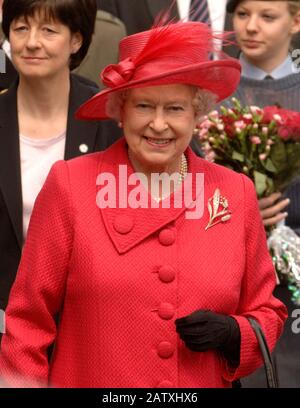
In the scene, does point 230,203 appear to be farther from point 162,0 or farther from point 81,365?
point 162,0

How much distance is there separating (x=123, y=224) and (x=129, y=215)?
0.07 meters

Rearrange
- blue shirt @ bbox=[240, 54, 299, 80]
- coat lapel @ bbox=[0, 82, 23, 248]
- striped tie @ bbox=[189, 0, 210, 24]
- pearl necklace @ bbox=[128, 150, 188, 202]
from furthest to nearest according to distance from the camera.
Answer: striped tie @ bbox=[189, 0, 210, 24] → blue shirt @ bbox=[240, 54, 299, 80] → coat lapel @ bbox=[0, 82, 23, 248] → pearl necklace @ bbox=[128, 150, 188, 202]

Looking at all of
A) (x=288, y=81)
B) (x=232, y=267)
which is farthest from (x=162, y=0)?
(x=232, y=267)

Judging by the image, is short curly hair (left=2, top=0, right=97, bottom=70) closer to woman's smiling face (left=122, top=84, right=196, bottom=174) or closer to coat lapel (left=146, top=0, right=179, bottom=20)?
woman's smiling face (left=122, top=84, right=196, bottom=174)

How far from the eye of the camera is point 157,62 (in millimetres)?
4801

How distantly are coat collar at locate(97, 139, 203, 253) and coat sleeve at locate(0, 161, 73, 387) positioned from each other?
15 centimetres

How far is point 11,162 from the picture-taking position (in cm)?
556

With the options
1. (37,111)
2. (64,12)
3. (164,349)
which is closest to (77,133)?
(37,111)

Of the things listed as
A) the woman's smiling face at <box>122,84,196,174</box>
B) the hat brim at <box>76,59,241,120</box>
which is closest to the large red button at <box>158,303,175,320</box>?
the woman's smiling face at <box>122,84,196,174</box>

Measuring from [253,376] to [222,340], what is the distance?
3.70 feet

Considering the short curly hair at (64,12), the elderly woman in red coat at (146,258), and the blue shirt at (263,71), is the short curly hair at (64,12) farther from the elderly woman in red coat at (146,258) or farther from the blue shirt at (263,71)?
the blue shirt at (263,71)

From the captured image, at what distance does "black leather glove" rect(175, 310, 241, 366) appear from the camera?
4652mm

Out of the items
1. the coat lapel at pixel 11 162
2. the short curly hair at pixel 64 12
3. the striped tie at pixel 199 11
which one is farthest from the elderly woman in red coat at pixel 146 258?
the striped tie at pixel 199 11

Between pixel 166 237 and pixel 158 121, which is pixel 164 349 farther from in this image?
pixel 158 121
